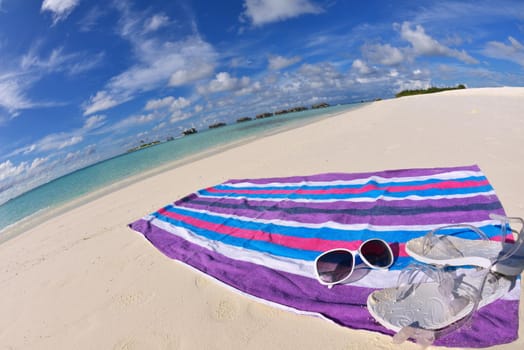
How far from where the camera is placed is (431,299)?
5.98ft

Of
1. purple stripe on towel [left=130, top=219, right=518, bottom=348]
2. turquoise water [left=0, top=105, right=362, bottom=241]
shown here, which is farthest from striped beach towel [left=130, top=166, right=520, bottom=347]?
turquoise water [left=0, top=105, right=362, bottom=241]

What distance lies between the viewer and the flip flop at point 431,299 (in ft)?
5.43

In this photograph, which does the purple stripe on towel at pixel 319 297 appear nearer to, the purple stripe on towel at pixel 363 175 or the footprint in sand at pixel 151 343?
the footprint in sand at pixel 151 343

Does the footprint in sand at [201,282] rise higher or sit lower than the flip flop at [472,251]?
higher

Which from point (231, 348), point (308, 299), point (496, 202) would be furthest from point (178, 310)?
point (496, 202)

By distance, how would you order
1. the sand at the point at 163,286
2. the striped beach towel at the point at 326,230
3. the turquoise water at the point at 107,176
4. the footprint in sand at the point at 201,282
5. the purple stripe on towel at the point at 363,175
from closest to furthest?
1. the striped beach towel at the point at 326,230
2. the sand at the point at 163,286
3. the footprint in sand at the point at 201,282
4. the purple stripe on towel at the point at 363,175
5. the turquoise water at the point at 107,176

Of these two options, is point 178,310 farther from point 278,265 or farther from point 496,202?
point 496,202

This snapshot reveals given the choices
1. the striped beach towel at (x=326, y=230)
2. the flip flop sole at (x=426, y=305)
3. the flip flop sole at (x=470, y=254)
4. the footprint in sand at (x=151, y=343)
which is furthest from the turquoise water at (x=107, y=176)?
the flip flop sole at (x=470, y=254)

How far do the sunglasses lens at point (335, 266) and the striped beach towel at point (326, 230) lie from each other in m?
0.10

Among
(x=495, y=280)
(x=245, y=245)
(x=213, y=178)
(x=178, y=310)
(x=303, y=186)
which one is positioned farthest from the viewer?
(x=213, y=178)

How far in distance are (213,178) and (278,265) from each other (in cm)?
538

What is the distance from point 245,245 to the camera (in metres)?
3.33

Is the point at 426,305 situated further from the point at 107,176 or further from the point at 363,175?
the point at 107,176

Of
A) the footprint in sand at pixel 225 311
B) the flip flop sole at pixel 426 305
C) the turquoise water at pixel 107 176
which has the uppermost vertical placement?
the turquoise water at pixel 107 176
